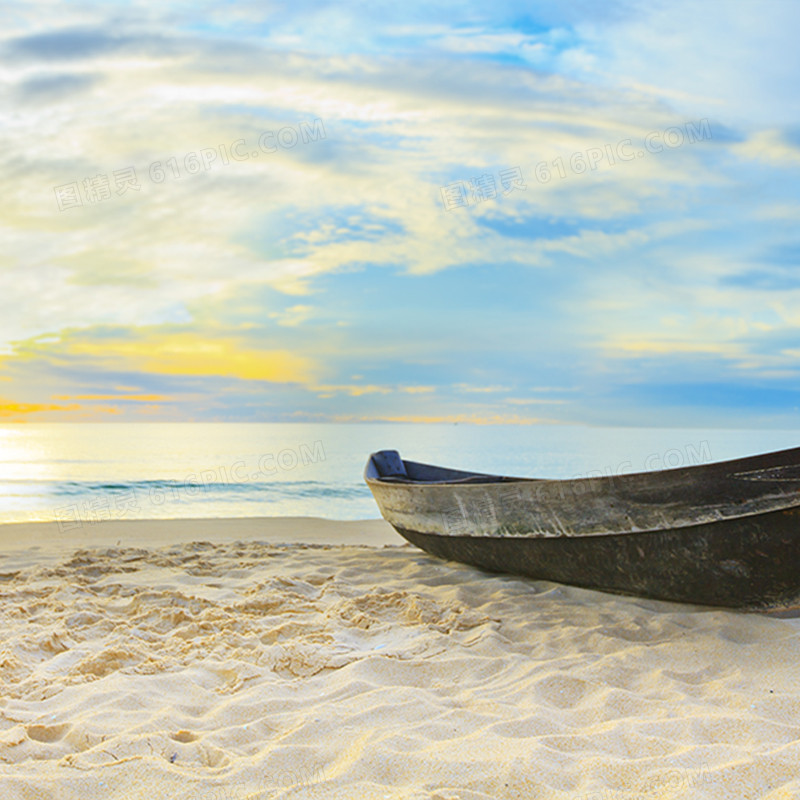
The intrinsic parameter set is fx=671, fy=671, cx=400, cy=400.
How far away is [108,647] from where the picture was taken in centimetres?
365

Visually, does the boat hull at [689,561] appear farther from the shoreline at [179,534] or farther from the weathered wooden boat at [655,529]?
the shoreline at [179,534]

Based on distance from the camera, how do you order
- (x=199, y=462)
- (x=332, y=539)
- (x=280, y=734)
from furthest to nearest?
(x=199, y=462) → (x=332, y=539) → (x=280, y=734)

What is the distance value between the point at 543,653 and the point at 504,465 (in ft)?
72.9

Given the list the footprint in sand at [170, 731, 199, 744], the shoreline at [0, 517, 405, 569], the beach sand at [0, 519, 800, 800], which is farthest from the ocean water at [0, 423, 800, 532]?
the footprint in sand at [170, 731, 199, 744]

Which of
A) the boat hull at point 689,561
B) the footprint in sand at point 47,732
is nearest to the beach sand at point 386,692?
the footprint in sand at point 47,732

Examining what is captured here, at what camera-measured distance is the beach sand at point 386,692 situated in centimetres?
226

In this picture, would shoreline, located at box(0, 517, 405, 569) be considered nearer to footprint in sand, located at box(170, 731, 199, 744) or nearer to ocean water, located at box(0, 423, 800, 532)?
ocean water, located at box(0, 423, 800, 532)

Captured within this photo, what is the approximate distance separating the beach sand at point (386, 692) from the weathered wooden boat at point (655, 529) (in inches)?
6.9

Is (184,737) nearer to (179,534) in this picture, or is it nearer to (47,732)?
(47,732)

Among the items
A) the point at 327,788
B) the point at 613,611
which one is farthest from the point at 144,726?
the point at 613,611

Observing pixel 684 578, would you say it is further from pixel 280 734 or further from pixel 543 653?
pixel 280 734

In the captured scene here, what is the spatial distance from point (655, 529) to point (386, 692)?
1.87 meters

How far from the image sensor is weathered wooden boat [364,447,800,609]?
11.5 ft

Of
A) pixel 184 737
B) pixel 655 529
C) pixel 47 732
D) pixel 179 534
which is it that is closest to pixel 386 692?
pixel 184 737
